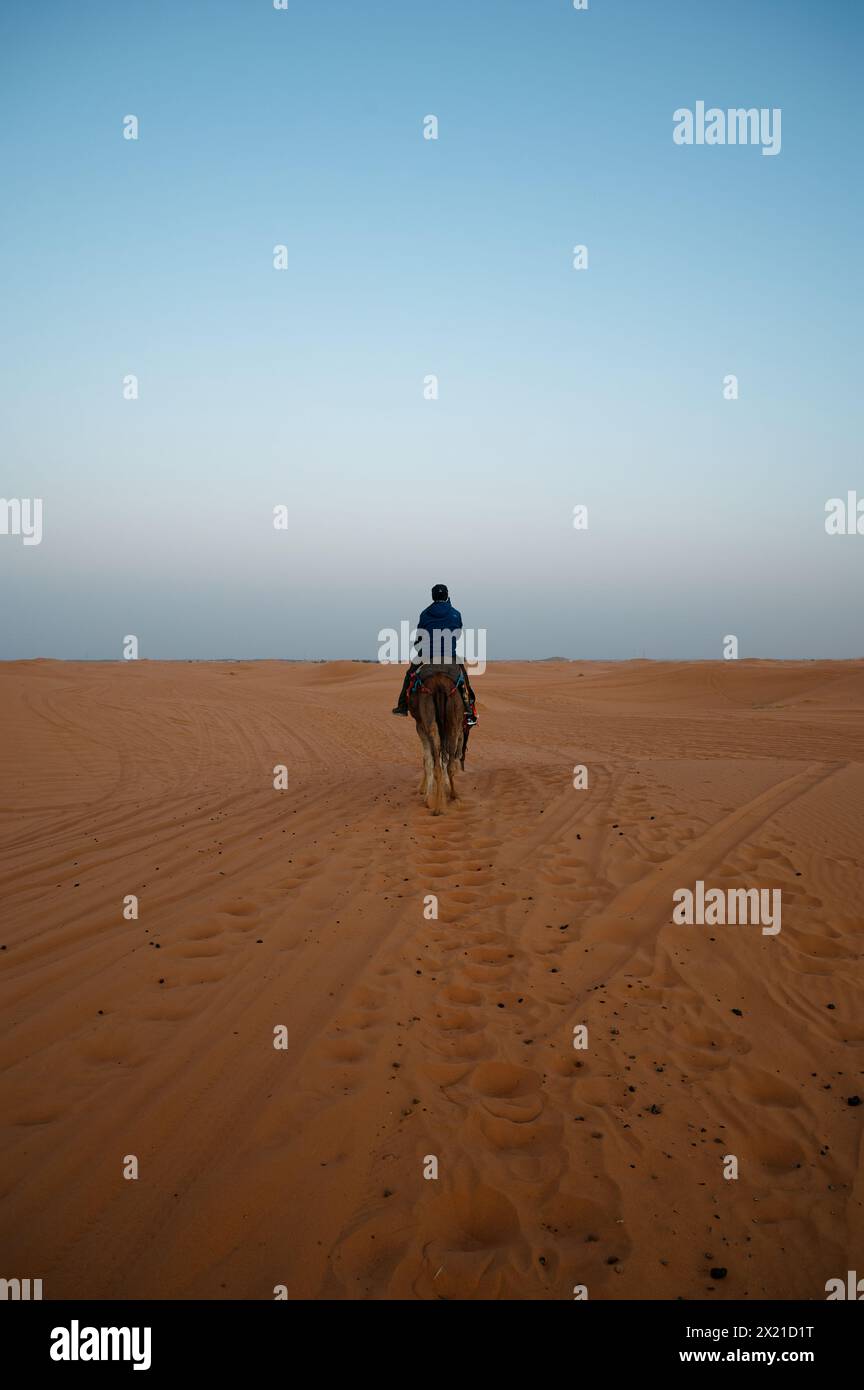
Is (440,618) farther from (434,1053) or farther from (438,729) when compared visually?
(434,1053)

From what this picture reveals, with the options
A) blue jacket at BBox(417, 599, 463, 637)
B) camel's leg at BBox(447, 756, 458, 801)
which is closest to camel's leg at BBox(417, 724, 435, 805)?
camel's leg at BBox(447, 756, 458, 801)

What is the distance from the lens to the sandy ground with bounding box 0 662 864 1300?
8.50 ft

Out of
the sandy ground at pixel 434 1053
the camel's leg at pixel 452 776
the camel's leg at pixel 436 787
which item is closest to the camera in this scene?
the sandy ground at pixel 434 1053

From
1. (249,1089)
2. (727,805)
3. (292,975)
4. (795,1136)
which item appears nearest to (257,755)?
(727,805)

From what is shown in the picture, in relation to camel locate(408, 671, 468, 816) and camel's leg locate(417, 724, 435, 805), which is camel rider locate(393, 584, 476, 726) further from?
camel's leg locate(417, 724, 435, 805)

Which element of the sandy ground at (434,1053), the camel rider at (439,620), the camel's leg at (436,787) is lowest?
the sandy ground at (434,1053)

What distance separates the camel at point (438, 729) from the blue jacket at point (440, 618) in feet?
1.95

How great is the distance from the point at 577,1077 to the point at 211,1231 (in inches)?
72.3

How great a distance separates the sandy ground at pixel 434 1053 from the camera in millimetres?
2590

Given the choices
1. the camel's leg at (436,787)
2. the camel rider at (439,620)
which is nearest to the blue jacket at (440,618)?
the camel rider at (439,620)

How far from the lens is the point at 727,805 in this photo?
28.0ft

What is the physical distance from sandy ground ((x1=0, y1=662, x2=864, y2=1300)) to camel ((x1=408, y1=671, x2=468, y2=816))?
1.33 ft

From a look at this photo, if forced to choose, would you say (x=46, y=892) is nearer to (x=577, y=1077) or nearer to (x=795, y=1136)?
(x=577, y=1077)

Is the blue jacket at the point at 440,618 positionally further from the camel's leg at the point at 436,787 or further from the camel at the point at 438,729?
the camel's leg at the point at 436,787
